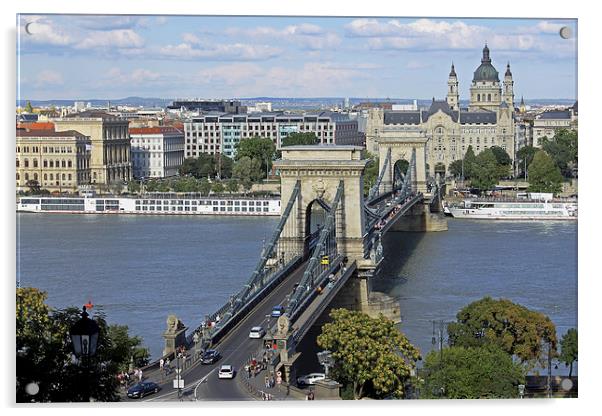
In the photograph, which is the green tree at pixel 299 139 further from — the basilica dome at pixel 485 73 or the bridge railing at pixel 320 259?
the bridge railing at pixel 320 259

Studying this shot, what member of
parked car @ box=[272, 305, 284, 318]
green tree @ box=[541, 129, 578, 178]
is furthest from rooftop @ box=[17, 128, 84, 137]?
parked car @ box=[272, 305, 284, 318]

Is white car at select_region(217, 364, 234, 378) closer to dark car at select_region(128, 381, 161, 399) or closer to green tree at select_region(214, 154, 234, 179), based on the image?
dark car at select_region(128, 381, 161, 399)

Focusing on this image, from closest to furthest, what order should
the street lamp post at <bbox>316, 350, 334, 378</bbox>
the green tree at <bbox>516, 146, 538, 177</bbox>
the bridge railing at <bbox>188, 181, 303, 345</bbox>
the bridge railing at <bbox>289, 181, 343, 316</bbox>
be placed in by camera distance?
the street lamp post at <bbox>316, 350, 334, 378</bbox> < the bridge railing at <bbox>188, 181, 303, 345</bbox> < the bridge railing at <bbox>289, 181, 343, 316</bbox> < the green tree at <bbox>516, 146, 538, 177</bbox>

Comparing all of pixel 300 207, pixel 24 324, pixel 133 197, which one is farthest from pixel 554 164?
pixel 24 324

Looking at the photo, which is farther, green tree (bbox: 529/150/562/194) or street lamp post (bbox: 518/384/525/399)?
green tree (bbox: 529/150/562/194)

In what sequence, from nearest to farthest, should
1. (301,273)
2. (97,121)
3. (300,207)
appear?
(301,273) < (300,207) < (97,121)

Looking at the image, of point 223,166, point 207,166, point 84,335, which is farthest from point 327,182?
point 223,166
